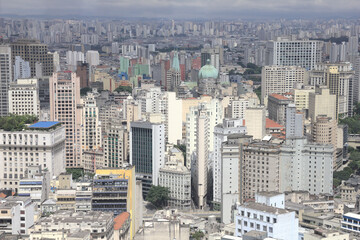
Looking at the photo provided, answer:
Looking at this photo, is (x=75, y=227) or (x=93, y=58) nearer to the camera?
(x=75, y=227)

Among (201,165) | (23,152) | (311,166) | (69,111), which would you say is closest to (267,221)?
(311,166)

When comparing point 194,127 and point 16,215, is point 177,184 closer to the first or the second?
point 194,127

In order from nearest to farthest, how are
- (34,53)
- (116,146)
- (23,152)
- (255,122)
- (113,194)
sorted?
(113,194), (23,152), (116,146), (255,122), (34,53)

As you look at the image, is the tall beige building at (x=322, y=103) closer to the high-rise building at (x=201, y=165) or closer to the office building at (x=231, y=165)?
the high-rise building at (x=201, y=165)

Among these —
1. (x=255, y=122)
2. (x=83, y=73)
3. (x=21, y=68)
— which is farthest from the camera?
(x=83, y=73)

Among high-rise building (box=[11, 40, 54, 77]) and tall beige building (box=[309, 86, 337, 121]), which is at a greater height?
high-rise building (box=[11, 40, 54, 77])

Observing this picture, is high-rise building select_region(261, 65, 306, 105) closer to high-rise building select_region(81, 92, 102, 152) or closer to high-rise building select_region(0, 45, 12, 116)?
high-rise building select_region(0, 45, 12, 116)

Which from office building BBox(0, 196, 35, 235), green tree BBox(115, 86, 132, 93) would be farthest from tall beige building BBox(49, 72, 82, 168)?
green tree BBox(115, 86, 132, 93)
